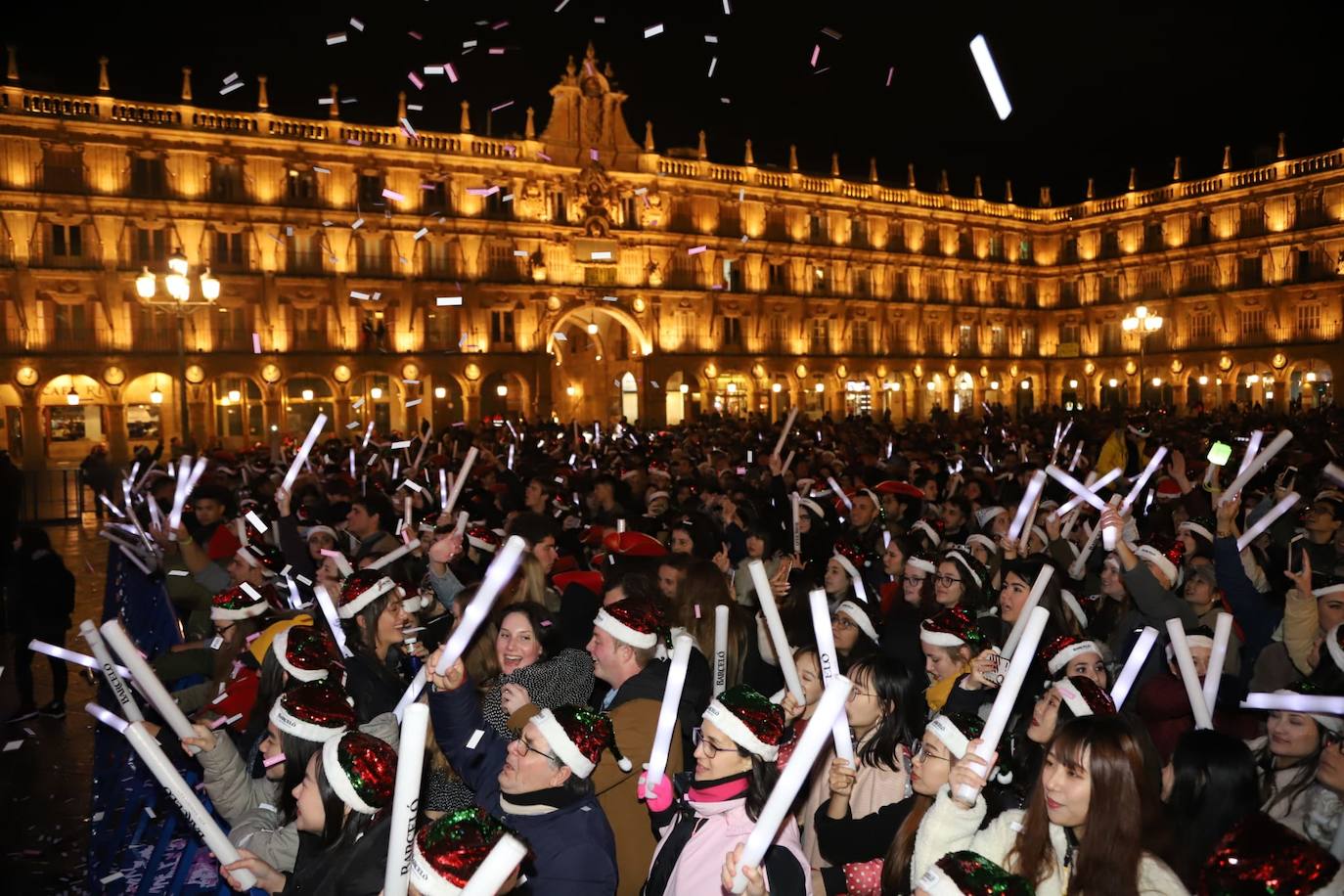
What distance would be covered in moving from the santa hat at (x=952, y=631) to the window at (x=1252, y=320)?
60.2 meters

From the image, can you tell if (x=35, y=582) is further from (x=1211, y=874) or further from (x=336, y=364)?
(x=336, y=364)

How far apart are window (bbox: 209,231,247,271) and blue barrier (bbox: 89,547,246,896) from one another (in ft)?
116

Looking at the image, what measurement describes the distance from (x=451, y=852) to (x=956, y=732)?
1822 millimetres

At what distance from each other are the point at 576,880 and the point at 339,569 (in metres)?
3.86

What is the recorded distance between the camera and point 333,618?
535cm

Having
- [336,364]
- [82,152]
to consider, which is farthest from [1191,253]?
[82,152]

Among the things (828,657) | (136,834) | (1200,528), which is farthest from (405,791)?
(1200,528)

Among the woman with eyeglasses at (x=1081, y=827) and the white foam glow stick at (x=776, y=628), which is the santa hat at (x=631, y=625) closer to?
the white foam glow stick at (x=776, y=628)

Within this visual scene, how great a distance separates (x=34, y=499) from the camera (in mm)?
22828

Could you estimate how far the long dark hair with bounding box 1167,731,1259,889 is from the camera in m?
3.79

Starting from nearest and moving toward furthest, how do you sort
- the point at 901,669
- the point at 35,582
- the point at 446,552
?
the point at 901,669 → the point at 446,552 → the point at 35,582

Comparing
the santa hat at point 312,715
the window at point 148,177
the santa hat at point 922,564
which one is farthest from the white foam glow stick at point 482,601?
the window at point 148,177

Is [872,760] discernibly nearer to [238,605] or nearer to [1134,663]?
[1134,663]

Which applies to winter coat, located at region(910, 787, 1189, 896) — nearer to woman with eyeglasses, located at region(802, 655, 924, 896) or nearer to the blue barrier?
woman with eyeglasses, located at region(802, 655, 924, 896)
